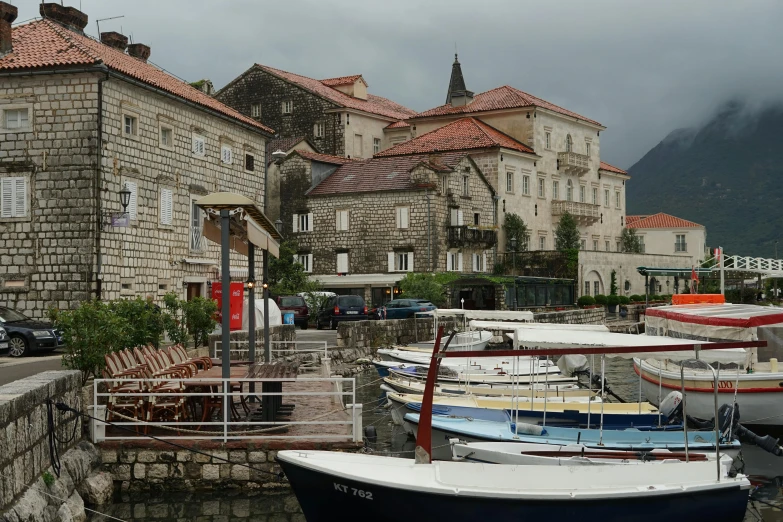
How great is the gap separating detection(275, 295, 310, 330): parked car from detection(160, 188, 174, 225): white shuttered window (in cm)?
950

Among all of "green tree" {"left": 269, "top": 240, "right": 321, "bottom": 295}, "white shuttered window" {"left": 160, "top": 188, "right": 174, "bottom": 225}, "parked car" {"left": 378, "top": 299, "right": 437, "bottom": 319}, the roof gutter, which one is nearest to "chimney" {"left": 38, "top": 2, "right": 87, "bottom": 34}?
the roof gutter

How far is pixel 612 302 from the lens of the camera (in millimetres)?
60750

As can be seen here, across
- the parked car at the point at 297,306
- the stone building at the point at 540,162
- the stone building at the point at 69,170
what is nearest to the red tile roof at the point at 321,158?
the stone building at the point at 540,162

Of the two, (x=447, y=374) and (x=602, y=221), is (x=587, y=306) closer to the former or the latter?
(x=602, y=221)

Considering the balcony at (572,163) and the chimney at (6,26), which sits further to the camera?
the balcony at (572,163)

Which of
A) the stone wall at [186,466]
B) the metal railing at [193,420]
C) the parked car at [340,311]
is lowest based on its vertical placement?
the stone wall at [186,466]

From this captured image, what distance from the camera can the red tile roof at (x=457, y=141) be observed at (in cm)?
6059

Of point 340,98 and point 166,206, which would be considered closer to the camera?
point 166,206

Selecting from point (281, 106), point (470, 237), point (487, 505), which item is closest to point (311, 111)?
point (281, 106)

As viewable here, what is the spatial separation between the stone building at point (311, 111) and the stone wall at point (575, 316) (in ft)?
66.8

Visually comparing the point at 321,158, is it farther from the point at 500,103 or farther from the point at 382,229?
the point at 500,103

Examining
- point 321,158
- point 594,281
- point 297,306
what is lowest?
point 297,306

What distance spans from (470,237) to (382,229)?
5182 mm

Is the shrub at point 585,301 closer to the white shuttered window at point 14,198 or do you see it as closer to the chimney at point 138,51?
the chimney at point 138,51
